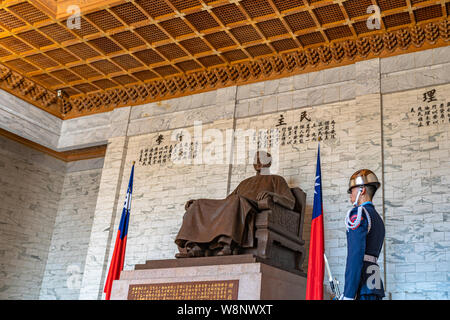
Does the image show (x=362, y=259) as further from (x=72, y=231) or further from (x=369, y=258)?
(x=72, y=231)

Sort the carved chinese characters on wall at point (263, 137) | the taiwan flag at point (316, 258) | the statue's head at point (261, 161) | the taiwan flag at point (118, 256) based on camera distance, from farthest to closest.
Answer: the carved chinese characters on wall at point (263, 137) → the taiwan flag at point (118, 256) → the statue's head at point (261, 161) → the taiwan flag at point (316, 258)

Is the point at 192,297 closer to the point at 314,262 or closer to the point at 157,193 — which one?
the point at 314,262

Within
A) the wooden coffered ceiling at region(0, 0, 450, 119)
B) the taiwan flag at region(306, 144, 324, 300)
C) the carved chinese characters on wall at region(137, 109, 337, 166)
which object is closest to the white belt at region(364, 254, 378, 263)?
the taiwan flag at region(306, 144, 324, 300)

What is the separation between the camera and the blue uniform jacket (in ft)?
11.3

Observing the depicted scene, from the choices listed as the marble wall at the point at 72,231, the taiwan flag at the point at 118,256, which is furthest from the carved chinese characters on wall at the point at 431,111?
the marble wall at the point at 72,231

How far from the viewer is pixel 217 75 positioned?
8.40 m

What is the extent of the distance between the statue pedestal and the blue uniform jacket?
139cm

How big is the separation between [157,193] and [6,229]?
308 centimetres

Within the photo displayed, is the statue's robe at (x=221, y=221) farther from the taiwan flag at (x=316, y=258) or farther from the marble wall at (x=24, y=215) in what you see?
the marble wall at (x=24, y=215)

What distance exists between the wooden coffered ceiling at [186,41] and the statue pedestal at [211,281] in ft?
11.9

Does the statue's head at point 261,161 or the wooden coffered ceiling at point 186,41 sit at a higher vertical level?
the wooden coffered ceiling at point 186,41

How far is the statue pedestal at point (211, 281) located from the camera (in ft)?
15.8

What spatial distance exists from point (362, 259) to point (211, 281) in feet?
6.22

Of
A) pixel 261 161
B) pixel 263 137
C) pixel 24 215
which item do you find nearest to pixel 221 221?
pixel 261 161
